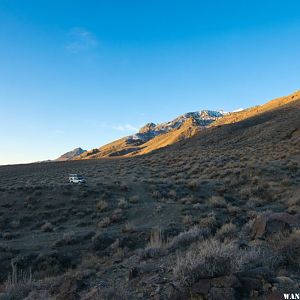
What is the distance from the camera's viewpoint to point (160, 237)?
13.6m

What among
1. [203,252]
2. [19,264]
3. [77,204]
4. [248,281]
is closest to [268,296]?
[248,281]

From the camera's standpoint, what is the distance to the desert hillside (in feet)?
23.2

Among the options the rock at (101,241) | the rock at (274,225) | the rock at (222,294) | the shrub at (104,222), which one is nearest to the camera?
the rock at (222,294)

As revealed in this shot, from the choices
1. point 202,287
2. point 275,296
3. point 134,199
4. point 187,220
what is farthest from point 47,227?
point 275,296

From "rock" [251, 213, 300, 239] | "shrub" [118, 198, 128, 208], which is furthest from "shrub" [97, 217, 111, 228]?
"rock" [251, 213, 300, 239]

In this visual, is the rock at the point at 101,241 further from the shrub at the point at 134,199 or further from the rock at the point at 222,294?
the rock at the point at 222,294

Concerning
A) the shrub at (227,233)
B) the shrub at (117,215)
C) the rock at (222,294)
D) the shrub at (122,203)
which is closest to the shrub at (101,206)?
the shrub at (122,203)

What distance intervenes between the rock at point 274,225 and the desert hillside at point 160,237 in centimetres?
3

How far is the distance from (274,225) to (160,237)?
4.60m

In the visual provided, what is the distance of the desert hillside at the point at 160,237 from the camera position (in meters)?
7.09

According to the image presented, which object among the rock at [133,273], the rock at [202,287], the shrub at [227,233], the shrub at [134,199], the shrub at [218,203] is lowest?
the shrub at [218,203]

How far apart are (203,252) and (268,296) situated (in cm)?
198

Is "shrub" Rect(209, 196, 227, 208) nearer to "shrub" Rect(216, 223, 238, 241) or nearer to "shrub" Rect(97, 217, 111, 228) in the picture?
"shrub" Rect(97, 217, 111, 228)

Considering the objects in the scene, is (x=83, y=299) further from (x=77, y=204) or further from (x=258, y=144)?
(x=258, y=144)
